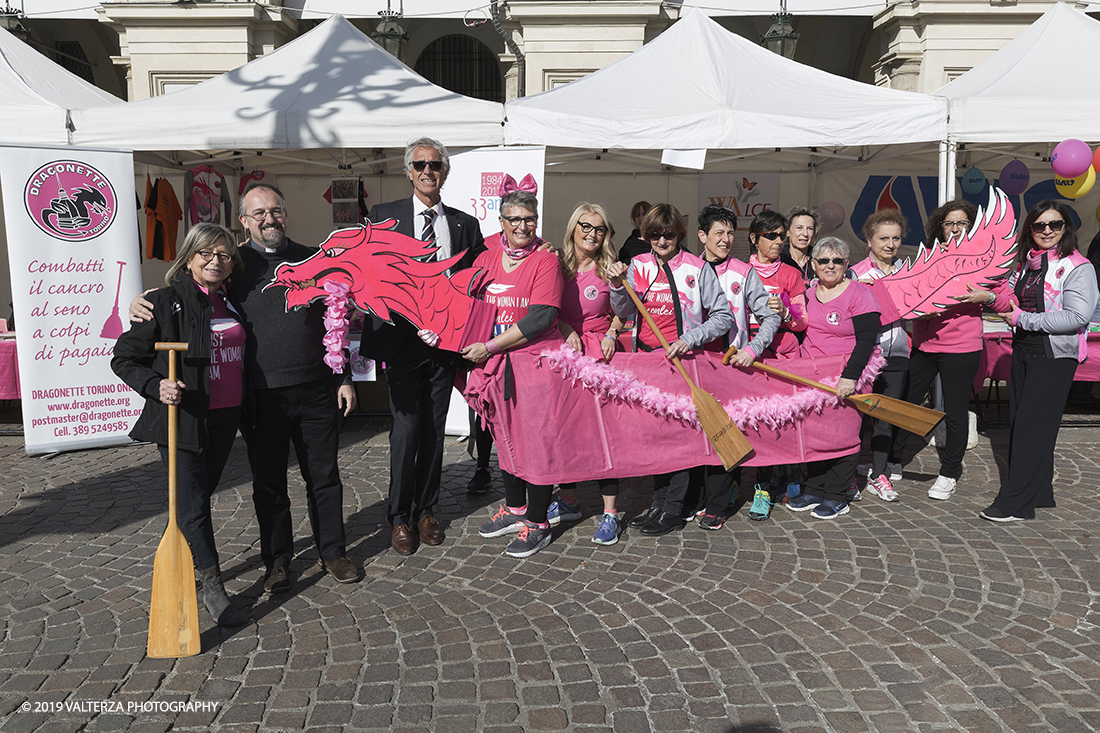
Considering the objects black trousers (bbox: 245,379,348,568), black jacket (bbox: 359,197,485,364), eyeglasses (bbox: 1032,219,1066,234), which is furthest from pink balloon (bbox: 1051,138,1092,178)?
black trousers (bbox: 245,379,348,568)

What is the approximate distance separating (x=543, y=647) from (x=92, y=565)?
2493mm

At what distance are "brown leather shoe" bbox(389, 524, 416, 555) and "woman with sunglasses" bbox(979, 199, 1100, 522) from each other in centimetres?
335

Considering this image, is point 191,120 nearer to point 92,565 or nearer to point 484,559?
point 92,565

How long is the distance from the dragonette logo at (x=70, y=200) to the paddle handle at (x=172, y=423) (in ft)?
12.6

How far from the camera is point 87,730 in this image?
263 cm

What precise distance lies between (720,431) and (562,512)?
3.49ft

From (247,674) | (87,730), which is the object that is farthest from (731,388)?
(87,730)

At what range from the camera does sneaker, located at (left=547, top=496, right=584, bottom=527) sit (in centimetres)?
450

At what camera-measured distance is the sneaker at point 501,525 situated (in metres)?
4.42

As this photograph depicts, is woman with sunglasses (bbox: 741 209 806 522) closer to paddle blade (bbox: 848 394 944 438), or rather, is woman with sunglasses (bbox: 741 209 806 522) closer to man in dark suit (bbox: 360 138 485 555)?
paddle blade (bbox: 848 394 944 438)

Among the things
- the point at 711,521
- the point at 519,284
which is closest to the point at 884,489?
the point at 711,521

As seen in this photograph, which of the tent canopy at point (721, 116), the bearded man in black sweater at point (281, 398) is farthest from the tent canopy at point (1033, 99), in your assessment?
the bearded man in black sweater at point (281, 398)

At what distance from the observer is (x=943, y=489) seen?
16.5 feet

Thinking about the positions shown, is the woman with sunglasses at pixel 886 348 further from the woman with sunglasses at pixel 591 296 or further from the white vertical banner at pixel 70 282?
the white vertical banner at pixel 70 282
